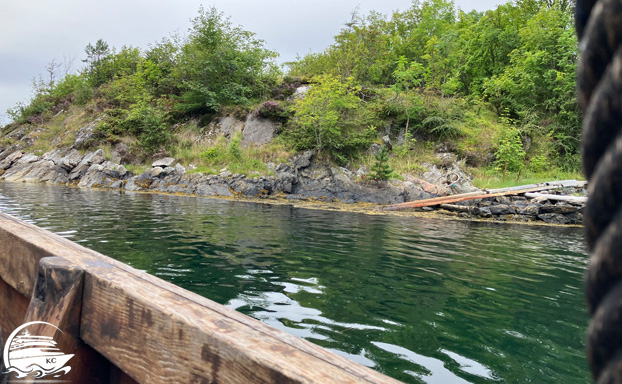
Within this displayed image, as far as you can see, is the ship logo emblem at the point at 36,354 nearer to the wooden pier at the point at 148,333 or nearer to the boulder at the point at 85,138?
the wooden pier at the point at 148,333

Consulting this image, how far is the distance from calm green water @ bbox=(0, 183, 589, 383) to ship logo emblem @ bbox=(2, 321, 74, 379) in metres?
2.00

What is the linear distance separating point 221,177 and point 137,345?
1871 centimetres

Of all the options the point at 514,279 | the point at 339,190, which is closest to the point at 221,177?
the point at 339,190

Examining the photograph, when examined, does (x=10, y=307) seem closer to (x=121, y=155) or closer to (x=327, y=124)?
(x=327, y=124)

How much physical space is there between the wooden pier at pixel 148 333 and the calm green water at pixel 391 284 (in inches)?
→ 74.2

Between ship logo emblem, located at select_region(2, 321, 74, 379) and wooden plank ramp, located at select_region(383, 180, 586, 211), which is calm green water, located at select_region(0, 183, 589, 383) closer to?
ship logo emblem, located at select_region(2, 321, 74, 379)

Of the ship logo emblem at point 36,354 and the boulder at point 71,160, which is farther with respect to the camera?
the boulder at point 71,160

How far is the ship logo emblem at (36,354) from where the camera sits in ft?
4.45

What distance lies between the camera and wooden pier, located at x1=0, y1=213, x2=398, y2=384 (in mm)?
966

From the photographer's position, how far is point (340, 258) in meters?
5.96

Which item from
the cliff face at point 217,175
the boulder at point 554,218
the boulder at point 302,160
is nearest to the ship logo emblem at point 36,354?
the boulder at point 554,218

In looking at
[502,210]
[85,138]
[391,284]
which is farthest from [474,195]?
[85,138]

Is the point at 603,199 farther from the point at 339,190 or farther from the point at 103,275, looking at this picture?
the point at 339,190

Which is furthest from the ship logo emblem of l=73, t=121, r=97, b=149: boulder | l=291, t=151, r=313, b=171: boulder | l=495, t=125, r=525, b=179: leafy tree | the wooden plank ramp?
l=73, t=121, r=97, b=149: boulder
